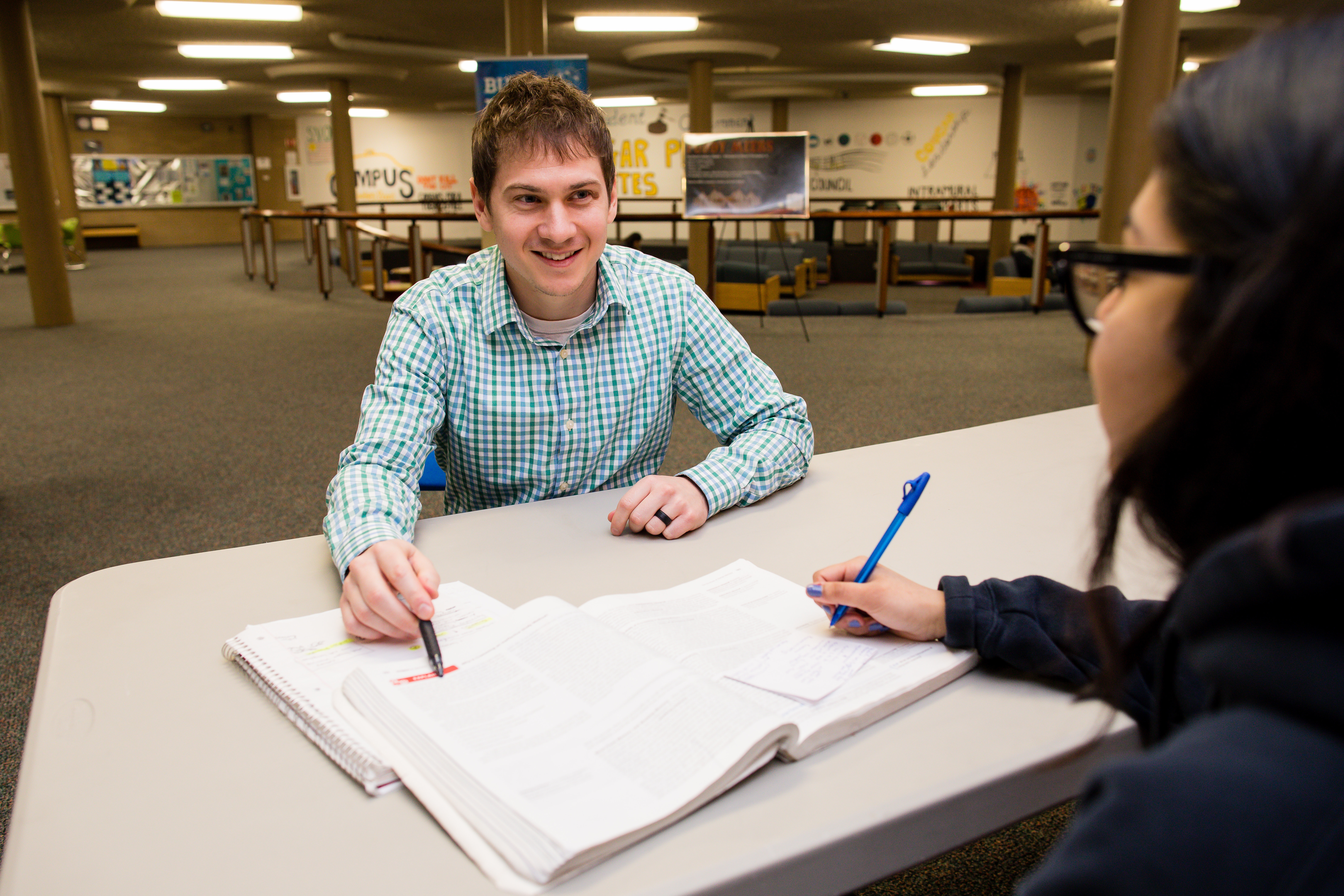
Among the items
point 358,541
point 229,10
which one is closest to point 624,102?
point 229,10

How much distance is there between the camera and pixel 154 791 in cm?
70

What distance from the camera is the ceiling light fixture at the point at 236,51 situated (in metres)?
9.38

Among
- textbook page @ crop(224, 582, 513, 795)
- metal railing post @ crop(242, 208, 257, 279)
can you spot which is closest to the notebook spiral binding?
textbook page @ crop(224, 582, 513, 795)

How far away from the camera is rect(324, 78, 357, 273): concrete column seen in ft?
38.4

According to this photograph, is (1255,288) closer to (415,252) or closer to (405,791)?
(405,791)

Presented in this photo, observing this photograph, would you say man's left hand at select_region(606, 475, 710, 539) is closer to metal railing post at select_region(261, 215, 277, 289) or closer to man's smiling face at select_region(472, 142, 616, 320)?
man's smiling face at select_region(472, 142, 616, 320)

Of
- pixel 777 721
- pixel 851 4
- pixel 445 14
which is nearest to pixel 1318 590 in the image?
pixel 777 721

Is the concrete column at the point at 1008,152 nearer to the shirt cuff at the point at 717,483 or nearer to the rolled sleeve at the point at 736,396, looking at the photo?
the rolled sleeve at the point at 736,396

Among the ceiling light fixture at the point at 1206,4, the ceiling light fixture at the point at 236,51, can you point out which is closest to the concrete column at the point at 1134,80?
the ceiling light fixture at the point at 1206,4

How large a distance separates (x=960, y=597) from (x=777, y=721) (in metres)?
0.27

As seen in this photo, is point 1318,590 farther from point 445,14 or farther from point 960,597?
point 445,14

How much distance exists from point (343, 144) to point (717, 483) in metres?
12.0

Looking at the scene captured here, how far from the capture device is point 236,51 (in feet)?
32.0

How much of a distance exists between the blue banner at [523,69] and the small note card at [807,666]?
4.01 m
